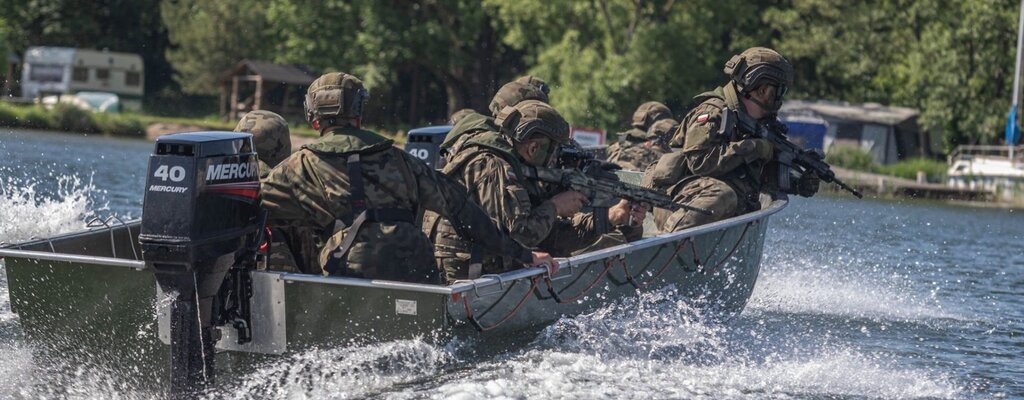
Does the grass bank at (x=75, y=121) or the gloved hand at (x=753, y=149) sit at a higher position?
the gloved hand at (x=753, y=149)

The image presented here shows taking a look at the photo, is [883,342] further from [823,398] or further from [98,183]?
[98,183]

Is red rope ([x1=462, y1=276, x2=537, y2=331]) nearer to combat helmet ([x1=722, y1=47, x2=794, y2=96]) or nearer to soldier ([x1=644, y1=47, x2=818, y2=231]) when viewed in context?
soldier ([x1=644, y1=47, x2=818, y2=231])

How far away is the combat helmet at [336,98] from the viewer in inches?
265

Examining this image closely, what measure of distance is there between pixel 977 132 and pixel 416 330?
114 feet

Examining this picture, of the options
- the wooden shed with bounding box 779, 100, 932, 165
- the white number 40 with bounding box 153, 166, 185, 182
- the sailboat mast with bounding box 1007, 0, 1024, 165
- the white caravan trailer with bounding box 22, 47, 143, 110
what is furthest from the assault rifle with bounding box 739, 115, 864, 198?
the white caravan trailer with bounding box 22, 47, 143, 110

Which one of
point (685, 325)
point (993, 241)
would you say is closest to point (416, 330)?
point (685, 325)

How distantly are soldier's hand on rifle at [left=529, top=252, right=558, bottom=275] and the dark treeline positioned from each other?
27548 mm

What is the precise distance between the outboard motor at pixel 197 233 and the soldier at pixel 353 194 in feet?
0.88

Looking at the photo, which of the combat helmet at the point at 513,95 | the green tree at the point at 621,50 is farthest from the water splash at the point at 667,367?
the green tree at the point at 621,50

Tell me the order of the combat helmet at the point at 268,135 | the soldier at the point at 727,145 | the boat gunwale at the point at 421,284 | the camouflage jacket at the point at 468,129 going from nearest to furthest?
1. the boat gunwale at the point at 421,284
2. the camouflage jacket at the point at 468,129
3. the combat helmet at the point at 268,135
4. the soldier at the point at 727,145

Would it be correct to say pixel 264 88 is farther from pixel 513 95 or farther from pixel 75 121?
pixel 513 95

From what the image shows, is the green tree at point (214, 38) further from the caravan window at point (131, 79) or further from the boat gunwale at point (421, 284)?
the boat gunwale at point (421, 284)

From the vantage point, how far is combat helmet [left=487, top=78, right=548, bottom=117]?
954 centimetres

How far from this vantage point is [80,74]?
57.3 m
